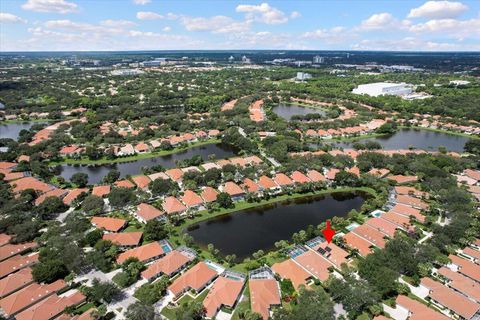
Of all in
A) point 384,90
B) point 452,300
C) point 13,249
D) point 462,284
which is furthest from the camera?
point 384,90

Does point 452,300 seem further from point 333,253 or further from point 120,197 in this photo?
point 120,197

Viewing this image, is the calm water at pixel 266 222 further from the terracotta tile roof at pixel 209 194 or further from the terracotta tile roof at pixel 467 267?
the terracotta tile roof at pixel 467 267

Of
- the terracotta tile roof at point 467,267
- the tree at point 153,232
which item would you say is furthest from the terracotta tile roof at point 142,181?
the terracotta tile roof at point 467,267

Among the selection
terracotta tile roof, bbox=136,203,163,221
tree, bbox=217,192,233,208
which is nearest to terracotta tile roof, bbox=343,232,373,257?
tree, bbox=217,192,233,208

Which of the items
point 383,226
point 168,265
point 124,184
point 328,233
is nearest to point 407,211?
point 383,226

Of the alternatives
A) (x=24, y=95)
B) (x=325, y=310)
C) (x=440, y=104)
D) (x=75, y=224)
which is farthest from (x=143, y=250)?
(x=24, y=95)
